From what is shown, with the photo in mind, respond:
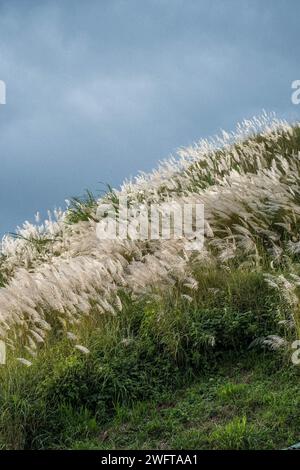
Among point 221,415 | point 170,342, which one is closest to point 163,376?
point 170,342

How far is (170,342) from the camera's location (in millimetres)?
6699

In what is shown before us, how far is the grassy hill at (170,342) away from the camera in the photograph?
584 centimetres

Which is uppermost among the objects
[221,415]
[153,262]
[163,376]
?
[153,262]

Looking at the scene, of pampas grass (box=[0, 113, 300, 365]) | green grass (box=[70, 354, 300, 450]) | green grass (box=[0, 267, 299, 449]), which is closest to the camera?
green grass (box=[70, 354, 300, 450])

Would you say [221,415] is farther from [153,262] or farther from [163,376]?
[153,262]

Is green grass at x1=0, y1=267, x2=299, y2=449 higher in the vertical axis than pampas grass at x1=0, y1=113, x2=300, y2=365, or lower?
lower

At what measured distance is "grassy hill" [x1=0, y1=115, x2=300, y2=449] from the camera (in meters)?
5.84

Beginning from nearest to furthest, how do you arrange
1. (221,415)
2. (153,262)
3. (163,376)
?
1. (221,415)
2. (163,376)
3. (153,262)

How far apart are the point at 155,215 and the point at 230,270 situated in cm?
221

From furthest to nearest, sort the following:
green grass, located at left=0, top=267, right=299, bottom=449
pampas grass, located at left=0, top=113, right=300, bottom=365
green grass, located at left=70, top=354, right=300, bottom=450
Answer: pampas grass, located at left=0, top=113, right=300, bottom=365
green grass, located at left=0, top=267, right=299, bottom=449
green grass, located at left=70, top=354, right=300, bottom=450

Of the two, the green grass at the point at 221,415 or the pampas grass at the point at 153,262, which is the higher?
the pampas grass at the point at 153,262

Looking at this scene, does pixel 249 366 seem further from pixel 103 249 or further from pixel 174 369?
pixel 103 249
